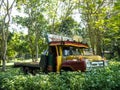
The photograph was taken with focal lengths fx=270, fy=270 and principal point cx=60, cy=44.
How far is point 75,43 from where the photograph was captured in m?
15.4

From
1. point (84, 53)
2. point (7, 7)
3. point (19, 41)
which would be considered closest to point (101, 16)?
point (7, 7)

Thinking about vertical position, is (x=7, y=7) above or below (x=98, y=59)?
above

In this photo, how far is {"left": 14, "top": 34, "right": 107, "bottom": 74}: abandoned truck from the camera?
45.5ft

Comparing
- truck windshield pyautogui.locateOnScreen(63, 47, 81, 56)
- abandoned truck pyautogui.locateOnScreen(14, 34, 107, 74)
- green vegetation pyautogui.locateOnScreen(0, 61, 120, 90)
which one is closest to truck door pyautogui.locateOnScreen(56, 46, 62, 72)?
abandoned truck pyautogui.locateOnScreen(14, 34, 107, 74)

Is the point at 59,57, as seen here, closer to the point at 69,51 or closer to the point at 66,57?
the point at 66,57

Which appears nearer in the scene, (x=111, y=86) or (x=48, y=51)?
(x=111, y=86)

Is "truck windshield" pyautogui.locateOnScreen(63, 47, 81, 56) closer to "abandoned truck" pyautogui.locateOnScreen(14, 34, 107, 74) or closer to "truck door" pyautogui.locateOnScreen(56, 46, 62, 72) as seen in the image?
"abandoned truck" pyautogui.locateOnScreen(14, 34, 107, 74)

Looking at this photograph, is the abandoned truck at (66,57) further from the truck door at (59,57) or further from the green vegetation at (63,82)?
the green vegetation at (63,82)

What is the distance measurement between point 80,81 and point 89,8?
22652 mm

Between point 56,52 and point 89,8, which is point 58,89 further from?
point 89,8

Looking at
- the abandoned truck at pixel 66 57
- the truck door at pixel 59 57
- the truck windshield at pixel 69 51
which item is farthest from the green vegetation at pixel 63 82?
the truck windshield at pixel 69 51

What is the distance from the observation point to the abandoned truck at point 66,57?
1386 centimetres

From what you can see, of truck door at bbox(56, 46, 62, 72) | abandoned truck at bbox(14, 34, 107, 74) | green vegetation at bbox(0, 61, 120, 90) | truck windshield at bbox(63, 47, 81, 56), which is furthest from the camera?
truck windshield at bbox(63, 47, 81, 56)

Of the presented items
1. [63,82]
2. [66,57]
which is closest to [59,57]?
[66,57]
